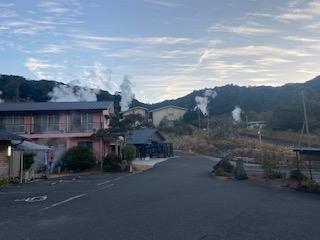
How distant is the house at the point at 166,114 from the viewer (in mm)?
89188

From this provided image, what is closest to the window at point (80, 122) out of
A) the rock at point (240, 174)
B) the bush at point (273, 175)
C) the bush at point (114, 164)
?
the bush at point (114, 164)

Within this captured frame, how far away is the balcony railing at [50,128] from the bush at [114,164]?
25.6 feet

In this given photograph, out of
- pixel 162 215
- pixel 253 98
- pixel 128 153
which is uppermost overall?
pixel 253 98

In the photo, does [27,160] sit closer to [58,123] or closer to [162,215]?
[58,123]

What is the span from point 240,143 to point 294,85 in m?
46.9

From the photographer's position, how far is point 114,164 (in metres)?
31.3

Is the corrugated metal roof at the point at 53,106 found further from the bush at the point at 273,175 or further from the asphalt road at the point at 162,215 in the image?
the asphalt road at the point at 162,215

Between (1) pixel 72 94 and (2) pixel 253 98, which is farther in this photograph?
(2) pixel 253 98

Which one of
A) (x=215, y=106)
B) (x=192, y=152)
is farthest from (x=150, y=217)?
(x=215, y=106)

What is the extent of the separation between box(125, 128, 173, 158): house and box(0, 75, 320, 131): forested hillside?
19055 mm

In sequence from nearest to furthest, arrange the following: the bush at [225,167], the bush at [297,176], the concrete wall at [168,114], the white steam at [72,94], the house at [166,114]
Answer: the bush at [297,176] → the bush at [225,167] → the white steam at [72,94] → the house at [166,114] → the concrete wall at [168,114]

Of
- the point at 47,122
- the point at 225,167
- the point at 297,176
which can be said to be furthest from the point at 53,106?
the point at 297,176

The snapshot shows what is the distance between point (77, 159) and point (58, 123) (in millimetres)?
8733

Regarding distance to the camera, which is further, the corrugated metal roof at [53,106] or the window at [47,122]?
the window at [47,122]
